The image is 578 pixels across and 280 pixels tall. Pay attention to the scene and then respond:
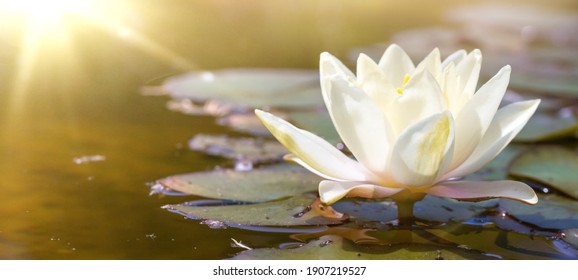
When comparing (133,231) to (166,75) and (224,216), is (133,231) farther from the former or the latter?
(166,75)

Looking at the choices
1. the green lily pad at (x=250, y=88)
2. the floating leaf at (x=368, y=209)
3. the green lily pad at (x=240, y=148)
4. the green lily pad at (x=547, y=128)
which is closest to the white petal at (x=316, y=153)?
the floating leaf at (x=368, y=209)

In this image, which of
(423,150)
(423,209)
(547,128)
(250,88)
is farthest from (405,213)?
(250,88)

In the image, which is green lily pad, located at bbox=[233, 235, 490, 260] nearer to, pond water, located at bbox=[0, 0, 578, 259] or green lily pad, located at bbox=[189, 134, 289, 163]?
pond water, located at bbox=[0, 0, 578, 259]

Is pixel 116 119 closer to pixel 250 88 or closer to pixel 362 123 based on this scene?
pixel 250 88

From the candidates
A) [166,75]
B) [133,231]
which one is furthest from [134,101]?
[133,231]

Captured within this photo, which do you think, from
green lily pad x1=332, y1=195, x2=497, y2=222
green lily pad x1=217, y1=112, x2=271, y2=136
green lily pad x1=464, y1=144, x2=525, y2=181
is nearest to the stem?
green lily pad x1=332, y1=195, x2=497, y2=222

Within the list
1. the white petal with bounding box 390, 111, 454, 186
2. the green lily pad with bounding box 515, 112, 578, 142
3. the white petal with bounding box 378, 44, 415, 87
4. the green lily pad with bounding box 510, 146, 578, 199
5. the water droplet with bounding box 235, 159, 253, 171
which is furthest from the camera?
the green lily pad with bounding box 515, 112, 578, 142
